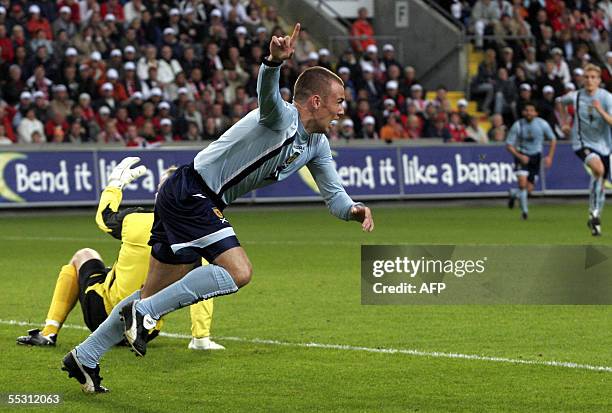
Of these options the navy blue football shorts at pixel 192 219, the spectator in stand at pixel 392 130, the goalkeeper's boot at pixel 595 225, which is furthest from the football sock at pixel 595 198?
the navy blue football shorts at pixel 192 219

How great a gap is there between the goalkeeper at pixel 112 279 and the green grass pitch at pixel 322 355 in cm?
20

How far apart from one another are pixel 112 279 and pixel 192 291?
8.34 feet

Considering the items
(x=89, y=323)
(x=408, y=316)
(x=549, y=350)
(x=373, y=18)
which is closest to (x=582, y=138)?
(x=408, y=316)

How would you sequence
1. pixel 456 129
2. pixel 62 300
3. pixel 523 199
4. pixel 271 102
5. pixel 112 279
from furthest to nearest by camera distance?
pixel 456 129, pixel 523 199, pixel 62 300, pixel 112 279, pixel 271 102

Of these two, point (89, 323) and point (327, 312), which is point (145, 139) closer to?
point (327, 312)

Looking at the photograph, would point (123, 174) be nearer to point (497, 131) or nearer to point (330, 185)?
point (330, 185)

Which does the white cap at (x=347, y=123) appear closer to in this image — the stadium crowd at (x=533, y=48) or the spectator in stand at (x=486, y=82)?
the stadium crowd at (x=533, y=48)

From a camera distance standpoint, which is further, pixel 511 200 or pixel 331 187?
pixel 511 200

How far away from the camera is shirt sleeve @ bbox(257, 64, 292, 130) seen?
748 cm

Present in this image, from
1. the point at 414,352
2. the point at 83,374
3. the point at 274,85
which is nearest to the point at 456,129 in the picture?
the point at 414,352

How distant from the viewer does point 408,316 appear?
1245 cm

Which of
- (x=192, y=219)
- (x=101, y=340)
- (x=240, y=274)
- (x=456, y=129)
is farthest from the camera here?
(x=456, y=129)

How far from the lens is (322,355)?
33.4 feet

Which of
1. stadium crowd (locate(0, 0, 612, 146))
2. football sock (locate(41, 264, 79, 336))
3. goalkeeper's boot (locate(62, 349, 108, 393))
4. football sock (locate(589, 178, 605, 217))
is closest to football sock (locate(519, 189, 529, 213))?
football sock (locate(589, 178, 605, 217))
